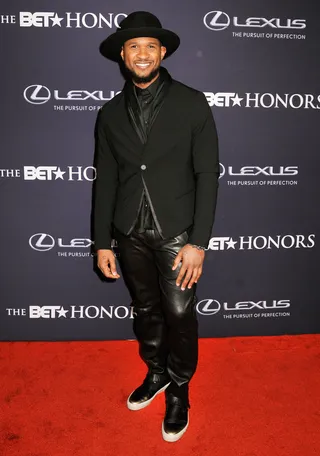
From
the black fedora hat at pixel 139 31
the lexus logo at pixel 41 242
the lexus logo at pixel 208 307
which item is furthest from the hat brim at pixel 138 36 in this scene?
the lexus logo at pixel 208 307

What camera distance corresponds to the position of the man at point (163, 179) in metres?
2.11

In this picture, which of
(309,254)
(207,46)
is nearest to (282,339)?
(309,254)

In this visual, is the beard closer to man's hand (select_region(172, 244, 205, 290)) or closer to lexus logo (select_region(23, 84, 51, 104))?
man's hand (select_region(172, 244, 205, 290))

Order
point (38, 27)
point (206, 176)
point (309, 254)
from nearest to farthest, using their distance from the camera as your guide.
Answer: point (206, 176), point (38, 27), point (309, 254)

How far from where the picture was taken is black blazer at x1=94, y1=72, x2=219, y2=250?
211 cm

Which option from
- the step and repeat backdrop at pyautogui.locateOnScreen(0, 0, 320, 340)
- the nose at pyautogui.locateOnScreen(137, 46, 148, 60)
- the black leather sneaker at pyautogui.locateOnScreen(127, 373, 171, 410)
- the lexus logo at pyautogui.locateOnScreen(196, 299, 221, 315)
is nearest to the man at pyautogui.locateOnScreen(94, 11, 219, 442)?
the nose at pyautogui.locateOnScreen(137, 46, 148, 60)

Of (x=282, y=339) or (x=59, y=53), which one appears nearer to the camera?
(x=59, y=53)

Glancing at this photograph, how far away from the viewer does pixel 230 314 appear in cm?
335

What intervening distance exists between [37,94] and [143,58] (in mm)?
1127

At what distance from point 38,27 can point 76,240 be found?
4.87ft

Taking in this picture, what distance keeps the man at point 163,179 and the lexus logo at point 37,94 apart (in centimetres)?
73

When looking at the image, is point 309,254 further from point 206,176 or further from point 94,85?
point 94,85

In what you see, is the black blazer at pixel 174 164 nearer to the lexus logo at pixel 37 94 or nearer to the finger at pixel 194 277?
the finger at pixel 194 277

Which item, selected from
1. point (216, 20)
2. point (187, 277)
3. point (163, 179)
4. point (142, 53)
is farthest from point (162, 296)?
point (216, 20)
